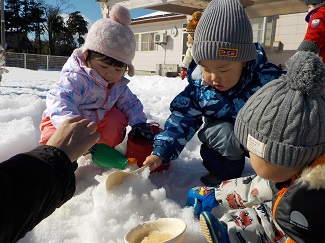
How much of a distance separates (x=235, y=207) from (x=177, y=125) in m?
0.60

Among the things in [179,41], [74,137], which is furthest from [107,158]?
[179,41]

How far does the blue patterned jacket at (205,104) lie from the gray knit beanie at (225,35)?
0.14 m

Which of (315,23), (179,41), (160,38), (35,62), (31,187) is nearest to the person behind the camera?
(31,187)

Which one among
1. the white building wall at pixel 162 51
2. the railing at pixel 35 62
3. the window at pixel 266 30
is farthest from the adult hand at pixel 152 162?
the railing at pixel 35 62

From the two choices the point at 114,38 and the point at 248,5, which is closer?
the point at 114,38

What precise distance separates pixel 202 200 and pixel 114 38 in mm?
1146

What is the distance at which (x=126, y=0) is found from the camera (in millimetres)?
7230

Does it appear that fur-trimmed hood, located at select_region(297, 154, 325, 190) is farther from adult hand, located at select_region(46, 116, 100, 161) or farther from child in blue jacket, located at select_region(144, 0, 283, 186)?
child in blue jacket, located at select_region(144, 0, 283, 186)

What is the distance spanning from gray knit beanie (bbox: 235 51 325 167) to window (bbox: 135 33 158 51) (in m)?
12.3

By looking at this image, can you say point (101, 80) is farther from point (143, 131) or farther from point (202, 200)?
point (202, 200)

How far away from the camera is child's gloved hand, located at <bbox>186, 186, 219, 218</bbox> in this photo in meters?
1.39

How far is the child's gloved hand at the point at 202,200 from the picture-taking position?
139cm

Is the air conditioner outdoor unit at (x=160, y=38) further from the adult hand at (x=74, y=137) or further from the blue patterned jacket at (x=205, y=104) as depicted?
the adult hand at (x=74, y=137)

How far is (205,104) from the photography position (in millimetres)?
1782
